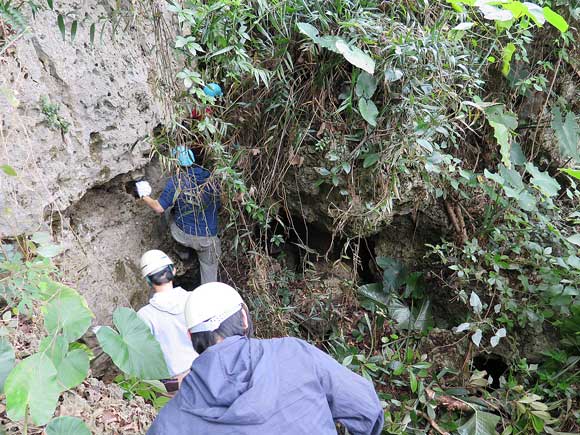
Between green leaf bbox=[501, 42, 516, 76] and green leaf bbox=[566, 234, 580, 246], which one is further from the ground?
green leaf bbox=[501, 42, 516, 76]

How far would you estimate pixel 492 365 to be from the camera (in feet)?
13.4

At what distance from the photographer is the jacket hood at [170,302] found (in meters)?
2.86

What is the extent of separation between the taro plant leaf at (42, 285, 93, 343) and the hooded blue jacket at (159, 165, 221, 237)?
1535 mm

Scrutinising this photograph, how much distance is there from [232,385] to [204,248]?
261 cm

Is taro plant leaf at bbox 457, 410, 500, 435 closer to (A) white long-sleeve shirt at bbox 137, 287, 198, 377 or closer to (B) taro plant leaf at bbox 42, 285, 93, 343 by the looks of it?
(A) white long-sleeve shirt at bbox 137, 287, 198, 377

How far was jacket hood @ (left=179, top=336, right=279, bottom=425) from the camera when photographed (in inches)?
53.5

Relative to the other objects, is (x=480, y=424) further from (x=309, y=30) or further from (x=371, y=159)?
(x=309, y=30)

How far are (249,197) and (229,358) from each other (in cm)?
205

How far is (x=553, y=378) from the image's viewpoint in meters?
3.50

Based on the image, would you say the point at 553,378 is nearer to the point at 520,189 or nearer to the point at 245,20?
the point at 520,189

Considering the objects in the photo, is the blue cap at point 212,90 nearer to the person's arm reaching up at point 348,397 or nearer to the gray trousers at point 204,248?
the gray trousers at point 204,248

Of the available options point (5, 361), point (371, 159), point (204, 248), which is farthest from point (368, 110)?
point (5, 361)

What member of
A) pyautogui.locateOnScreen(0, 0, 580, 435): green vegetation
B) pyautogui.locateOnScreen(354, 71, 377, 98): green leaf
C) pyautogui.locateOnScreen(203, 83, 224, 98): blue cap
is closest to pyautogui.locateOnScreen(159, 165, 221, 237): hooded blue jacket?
pyautogui.locateOnScreen(0, 0, 580, 435): green vegetation

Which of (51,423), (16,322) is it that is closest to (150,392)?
(16,322)
